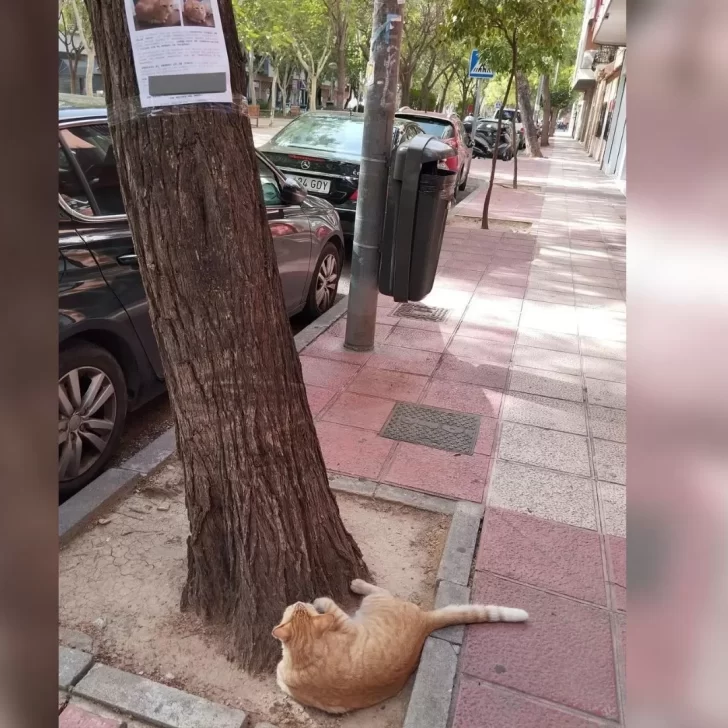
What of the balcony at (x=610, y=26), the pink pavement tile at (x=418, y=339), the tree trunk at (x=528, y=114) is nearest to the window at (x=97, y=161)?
the pink pavement tile at (x=418, y=339)

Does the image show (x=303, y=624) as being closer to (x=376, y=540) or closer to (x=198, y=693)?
(x=198, y=693)

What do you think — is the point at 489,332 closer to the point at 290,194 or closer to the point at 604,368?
the point at 604,368

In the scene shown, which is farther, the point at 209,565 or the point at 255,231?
the point at 209,565

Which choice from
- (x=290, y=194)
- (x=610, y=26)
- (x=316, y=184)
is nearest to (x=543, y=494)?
(x=290, y=194)

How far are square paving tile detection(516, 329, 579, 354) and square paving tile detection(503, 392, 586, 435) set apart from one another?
120cm

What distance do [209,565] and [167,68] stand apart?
70.1 inches

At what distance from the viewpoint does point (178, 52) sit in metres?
1.82

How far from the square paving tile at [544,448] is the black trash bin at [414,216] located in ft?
4.68

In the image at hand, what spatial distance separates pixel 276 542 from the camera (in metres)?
2.45

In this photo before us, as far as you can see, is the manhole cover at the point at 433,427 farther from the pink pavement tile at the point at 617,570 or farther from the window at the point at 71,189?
the window at the point at 71,189

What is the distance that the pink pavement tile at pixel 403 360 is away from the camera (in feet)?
Result: 17.3

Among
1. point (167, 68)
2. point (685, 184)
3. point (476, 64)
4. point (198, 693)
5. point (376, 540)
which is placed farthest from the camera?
point (476, 64)

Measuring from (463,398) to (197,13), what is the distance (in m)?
3.46

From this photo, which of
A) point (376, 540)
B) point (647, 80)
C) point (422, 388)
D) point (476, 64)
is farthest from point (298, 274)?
point (476, 64)
